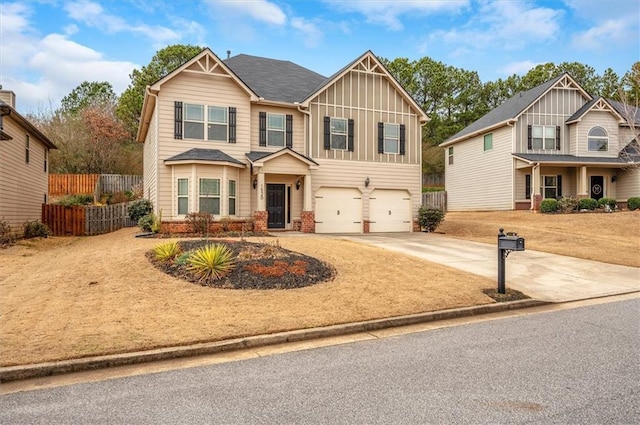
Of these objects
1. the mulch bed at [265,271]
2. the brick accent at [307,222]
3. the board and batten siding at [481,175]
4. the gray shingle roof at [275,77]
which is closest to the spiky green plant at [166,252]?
the mulch bed at [265,271]

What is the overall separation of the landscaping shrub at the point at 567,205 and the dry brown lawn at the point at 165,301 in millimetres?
13293

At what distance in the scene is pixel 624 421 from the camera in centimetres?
341

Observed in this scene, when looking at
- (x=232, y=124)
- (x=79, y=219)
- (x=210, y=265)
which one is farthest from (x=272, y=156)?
(x=210, y=265)

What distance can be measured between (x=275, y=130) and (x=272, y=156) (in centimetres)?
221

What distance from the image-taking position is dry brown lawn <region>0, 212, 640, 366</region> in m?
5.34

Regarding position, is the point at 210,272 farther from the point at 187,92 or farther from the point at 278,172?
the point at 187,92

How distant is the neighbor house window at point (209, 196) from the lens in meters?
16.8

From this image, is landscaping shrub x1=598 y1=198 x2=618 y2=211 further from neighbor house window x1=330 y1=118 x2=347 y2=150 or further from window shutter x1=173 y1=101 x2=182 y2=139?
window shutter x1=173 y1=101 x2=182 y2=139

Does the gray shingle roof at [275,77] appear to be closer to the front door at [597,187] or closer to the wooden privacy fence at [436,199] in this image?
the wooden privacy fence at [436,199]

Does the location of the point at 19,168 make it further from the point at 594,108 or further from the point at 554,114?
→ the point at 594,108

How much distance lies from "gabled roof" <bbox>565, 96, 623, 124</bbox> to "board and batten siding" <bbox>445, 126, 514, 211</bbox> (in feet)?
14.2

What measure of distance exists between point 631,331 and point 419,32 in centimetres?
1764

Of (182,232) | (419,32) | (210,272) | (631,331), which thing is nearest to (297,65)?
(419,32)

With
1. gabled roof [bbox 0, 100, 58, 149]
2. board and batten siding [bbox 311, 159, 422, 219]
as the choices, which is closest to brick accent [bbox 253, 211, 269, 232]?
board and batten siding [bbox 311, 159, 422, 219]
